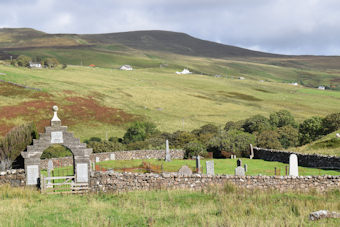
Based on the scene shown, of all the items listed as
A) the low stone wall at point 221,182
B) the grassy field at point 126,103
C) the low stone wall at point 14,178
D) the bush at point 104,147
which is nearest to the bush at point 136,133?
the grassy field at point 126,103

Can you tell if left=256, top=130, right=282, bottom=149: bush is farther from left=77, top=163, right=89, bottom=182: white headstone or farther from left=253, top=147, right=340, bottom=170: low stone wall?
left=77, top=163, right=89, bottom=182: white headstone

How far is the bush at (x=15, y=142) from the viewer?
33344mm

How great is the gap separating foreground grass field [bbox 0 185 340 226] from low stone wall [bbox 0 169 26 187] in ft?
9.01

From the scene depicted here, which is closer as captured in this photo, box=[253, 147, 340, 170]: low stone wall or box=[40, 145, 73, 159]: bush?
box=[253, 147, 340, 170]: low stone wall

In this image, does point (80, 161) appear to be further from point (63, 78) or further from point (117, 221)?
point (63, 78)

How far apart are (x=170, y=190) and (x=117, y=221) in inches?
257

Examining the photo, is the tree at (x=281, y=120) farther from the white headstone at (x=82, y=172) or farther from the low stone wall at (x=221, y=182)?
the white headstone at (x=82, y=172)

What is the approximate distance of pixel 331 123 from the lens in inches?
2330

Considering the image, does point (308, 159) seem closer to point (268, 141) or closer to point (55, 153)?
point (268, 141)

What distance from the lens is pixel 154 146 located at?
198 ft

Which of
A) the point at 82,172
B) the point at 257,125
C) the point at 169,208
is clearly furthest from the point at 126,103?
the point at 169,208

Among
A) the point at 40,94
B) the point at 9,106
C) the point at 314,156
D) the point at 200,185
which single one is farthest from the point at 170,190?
the point at 40,94

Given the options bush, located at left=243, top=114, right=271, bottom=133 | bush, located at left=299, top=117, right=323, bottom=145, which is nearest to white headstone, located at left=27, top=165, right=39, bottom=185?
bush, located at left=299, top=117, right=323, bottom=145

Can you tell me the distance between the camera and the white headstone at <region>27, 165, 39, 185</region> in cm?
2354
